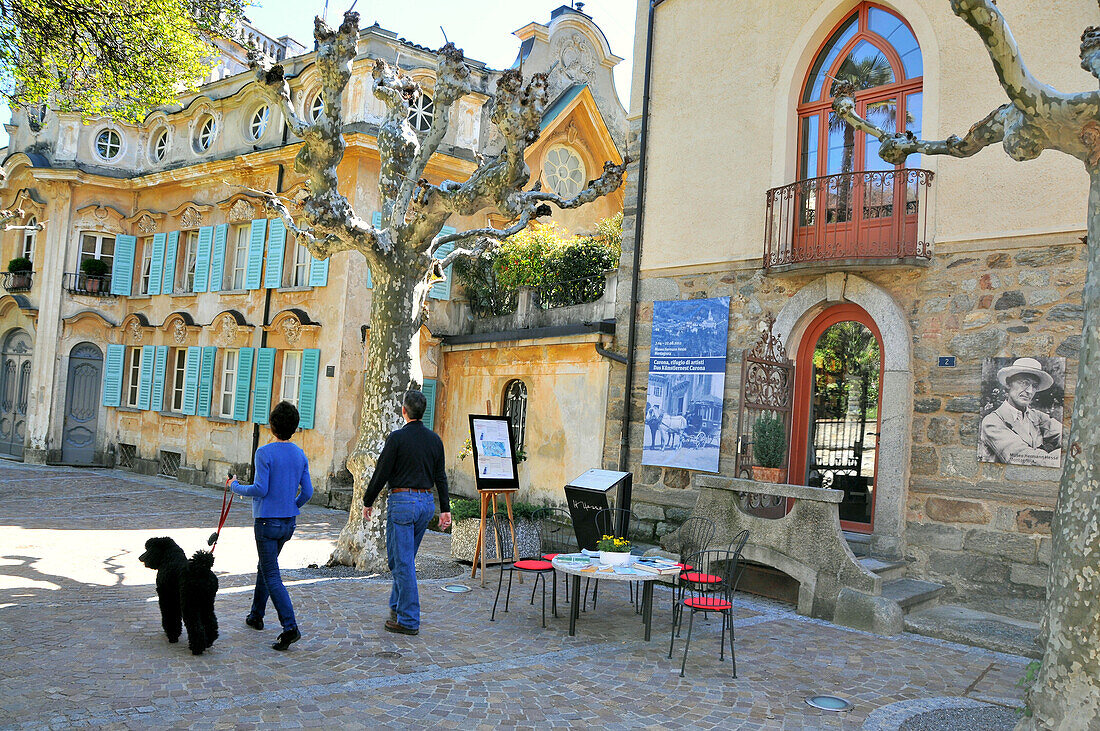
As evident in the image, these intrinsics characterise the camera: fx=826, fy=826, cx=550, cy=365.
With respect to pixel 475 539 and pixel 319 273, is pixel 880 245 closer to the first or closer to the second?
pixel 475 539

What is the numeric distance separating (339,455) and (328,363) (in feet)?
Answer: 5.81

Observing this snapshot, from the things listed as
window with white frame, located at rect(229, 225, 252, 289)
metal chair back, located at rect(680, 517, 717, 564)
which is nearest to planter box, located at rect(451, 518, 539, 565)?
metal chair back, located at rect(680, 517, 717, 564)

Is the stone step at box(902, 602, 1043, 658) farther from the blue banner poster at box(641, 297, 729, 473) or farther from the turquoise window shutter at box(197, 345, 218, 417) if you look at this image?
the turquoise window shutter at box(197, 345, 218, 417)

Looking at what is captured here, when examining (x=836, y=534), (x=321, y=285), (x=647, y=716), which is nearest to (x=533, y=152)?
(x=321, y=285)

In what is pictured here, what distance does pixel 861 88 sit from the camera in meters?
10.0

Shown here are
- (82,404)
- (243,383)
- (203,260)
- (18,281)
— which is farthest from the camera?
(18,281)

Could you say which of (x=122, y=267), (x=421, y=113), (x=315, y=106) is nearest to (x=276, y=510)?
(x=421, y=113)

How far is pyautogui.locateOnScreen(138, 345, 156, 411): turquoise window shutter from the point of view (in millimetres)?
19678

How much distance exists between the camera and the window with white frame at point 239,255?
1833 cm

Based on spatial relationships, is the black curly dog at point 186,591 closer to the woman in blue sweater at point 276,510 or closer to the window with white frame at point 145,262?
the woman in blue sweater at point 276,510

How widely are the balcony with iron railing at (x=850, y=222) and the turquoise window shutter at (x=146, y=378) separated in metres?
15.6

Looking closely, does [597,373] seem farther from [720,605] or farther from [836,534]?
[720,605]

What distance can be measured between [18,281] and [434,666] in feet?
68.3

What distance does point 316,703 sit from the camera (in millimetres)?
4871
